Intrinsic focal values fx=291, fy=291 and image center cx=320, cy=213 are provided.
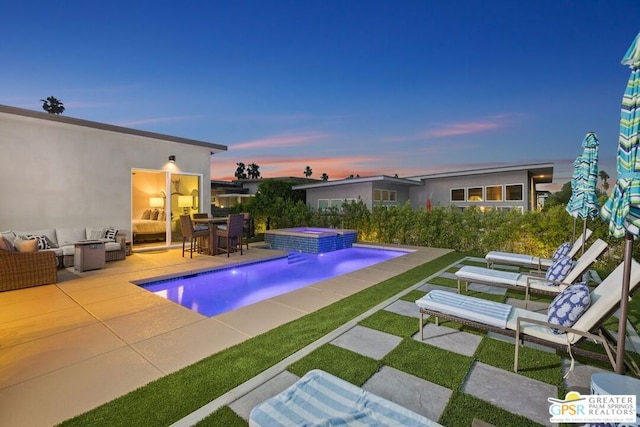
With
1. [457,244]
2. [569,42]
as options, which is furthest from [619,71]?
[457,244]

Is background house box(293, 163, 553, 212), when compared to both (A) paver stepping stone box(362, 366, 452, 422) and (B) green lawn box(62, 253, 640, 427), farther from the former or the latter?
(A) paver stepping stone box(362, 366, 452, 422)

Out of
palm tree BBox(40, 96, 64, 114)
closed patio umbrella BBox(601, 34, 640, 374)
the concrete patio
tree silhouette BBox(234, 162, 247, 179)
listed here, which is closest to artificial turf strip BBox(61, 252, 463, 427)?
the concrete patio

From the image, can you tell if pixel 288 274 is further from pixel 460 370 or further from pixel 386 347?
pixel 460 370

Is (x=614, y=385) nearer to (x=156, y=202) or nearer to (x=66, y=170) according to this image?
(x=66, y=170)

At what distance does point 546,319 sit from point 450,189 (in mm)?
14243

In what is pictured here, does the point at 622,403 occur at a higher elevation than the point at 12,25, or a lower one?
lower

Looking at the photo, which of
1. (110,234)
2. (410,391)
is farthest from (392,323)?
(110,234)

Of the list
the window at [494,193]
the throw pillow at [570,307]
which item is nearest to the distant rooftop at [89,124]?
the throw pillow at [570,307]

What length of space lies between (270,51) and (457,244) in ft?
33.6

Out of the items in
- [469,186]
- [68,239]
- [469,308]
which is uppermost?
[469,186]

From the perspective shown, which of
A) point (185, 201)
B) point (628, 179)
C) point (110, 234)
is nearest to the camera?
point (628, 179)

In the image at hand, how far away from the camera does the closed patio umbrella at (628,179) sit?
5.67 feet

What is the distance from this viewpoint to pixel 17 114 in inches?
254

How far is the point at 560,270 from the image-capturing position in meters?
4.11
